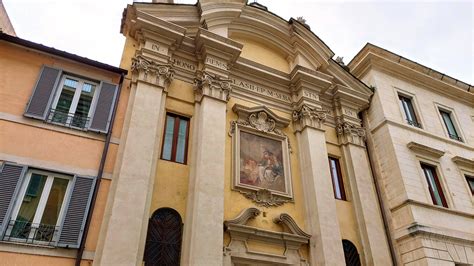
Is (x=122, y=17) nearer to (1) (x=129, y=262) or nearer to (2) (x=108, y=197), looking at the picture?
(2) (x=108, y=197)

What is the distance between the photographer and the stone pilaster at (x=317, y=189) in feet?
33.4

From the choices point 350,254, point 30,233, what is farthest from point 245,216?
point 30,233

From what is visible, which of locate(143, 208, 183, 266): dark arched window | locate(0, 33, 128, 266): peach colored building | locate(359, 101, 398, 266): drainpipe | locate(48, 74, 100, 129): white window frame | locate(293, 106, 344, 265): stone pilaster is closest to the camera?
locate(0, 33, 128, 266): peach colored building

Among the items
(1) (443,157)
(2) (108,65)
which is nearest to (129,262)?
(2) (108,65)

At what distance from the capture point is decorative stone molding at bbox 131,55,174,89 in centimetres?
1056

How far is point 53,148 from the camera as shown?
8.48m

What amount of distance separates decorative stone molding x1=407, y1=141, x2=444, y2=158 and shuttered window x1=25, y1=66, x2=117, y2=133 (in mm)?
10123

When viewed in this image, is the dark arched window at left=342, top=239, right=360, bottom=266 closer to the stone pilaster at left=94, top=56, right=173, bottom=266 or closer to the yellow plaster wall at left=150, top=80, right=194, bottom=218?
the yellow plaster wall at left=150, top=80, right=194, bottom=218

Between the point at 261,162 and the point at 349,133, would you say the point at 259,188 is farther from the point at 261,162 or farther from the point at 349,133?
the point at 349,133

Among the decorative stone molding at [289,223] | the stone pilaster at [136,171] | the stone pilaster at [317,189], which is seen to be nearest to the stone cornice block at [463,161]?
the stone pilaster at [317,189]

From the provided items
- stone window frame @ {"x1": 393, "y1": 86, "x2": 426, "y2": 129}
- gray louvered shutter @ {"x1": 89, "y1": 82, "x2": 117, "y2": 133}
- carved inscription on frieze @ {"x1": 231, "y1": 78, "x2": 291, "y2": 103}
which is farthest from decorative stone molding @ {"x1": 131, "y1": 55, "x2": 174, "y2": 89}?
stone window frame @ {"x1": 393, "y1": 86, "x2": 426, "y2": 129}

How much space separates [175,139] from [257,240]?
3.75 m

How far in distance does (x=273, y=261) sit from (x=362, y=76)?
917 cm

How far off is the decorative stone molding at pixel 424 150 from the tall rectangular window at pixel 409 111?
1337 millimetres
